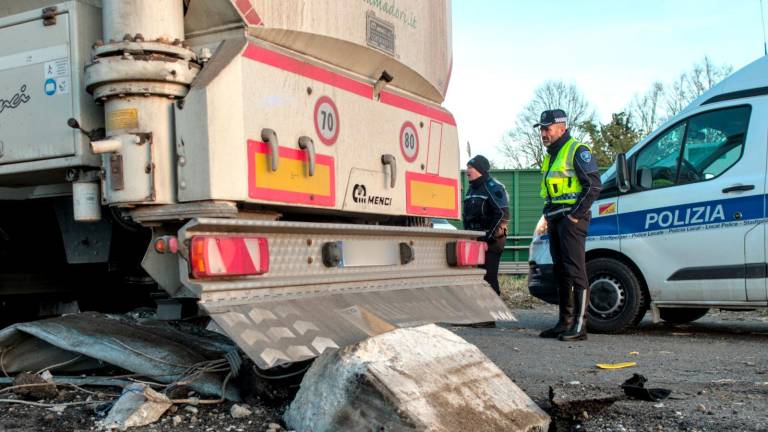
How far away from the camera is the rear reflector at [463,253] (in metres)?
5.01

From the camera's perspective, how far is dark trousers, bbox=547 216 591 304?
6.28m

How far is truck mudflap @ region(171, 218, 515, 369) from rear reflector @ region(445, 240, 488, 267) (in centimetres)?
4

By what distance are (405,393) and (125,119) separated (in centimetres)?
166

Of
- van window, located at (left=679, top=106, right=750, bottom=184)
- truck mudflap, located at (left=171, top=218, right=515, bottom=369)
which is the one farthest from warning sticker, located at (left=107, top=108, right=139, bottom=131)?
van window, located at (left=679, top=106, right=750, bottom=184)

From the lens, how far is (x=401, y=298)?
4266 millimetres

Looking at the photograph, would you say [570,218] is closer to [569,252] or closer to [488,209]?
[569,252]

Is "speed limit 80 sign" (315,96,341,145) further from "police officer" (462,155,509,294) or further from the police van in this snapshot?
"police officer" (462,155,509,294)

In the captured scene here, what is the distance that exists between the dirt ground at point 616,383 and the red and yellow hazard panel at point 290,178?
0.98 m

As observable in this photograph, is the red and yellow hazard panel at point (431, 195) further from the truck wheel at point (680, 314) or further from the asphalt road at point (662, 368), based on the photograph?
the truck wheel at point (680, 314)

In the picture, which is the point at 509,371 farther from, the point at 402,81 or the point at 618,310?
the point at 618,310

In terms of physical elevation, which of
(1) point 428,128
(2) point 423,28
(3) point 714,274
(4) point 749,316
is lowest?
(4) point 749,316

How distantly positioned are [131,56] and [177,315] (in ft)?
4.57

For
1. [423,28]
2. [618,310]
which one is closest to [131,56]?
[423,28]

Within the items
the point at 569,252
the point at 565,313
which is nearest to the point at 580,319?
the point at 565,313
